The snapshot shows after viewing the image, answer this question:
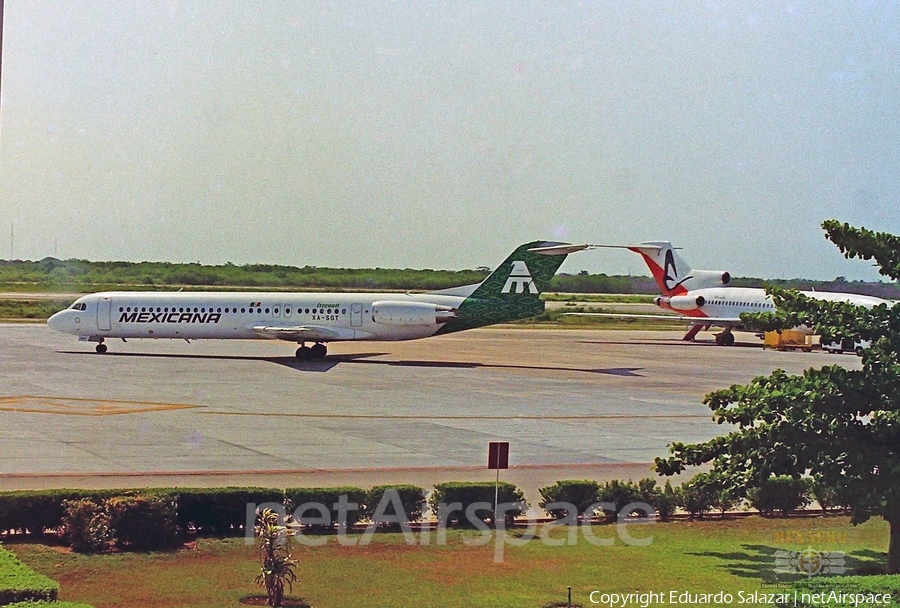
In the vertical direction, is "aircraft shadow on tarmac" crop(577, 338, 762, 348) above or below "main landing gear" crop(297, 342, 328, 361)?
above

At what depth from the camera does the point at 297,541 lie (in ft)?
50.4

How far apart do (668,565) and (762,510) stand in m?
4.64

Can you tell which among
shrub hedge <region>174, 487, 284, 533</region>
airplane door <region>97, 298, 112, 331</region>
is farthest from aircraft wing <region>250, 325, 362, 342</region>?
shrub hedge <region>174, 487, 284, 533</region>

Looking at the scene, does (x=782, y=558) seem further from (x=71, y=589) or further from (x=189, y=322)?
(x=189, y=322)

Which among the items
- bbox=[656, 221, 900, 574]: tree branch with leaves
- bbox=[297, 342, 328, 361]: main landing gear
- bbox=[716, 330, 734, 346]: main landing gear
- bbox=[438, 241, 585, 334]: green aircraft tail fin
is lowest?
bbox=[656, 221, 900, 574]: tree branch with leaves

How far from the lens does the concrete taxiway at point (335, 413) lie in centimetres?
2084

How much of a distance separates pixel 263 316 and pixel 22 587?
3748cm

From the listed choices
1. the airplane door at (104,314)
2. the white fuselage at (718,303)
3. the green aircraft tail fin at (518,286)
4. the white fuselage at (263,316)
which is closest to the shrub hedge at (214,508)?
the green aircraft tail fin at (518,286)

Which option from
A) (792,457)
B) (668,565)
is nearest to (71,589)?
(668,565)

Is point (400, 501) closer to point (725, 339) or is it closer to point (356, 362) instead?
point (356, 362)

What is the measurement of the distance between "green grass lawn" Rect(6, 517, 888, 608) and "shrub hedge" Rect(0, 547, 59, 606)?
Answer: 1.57 m

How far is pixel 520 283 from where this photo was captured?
45656 mm

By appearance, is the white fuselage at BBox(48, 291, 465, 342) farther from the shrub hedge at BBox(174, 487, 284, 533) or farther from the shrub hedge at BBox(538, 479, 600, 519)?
the shrub hedge at BBox(174, 487, 284, 533)

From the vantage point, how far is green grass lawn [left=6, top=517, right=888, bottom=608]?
12773 millimetres
